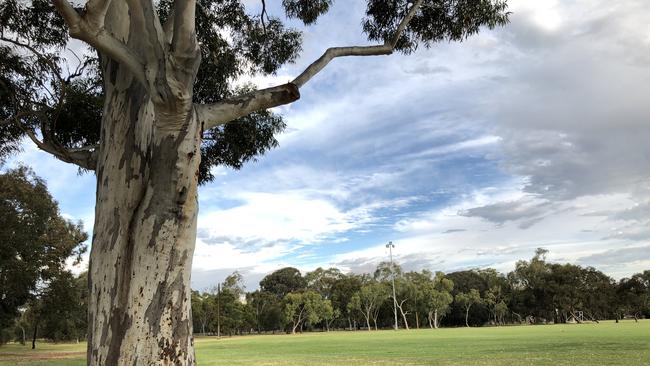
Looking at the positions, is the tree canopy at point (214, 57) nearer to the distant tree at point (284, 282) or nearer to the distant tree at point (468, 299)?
the distant tree at point (468, 299)

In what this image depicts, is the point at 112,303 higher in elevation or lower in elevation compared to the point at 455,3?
lower

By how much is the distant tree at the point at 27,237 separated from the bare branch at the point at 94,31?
24.1 metres

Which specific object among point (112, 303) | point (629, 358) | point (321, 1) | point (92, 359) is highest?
point (321, 1)

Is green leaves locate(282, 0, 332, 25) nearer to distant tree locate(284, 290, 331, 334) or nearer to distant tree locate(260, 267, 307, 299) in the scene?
distant tree locate(284, 290, 331, 334)

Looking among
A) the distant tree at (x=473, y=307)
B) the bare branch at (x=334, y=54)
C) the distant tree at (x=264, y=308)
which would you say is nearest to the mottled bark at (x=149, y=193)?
the bare branch at (x=334, y=54)

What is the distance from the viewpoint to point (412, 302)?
255ft

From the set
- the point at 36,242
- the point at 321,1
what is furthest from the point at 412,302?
the point at 321,1

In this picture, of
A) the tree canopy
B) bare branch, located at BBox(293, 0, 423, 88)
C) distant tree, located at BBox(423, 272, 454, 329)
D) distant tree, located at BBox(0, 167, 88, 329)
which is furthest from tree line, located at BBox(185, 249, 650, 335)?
bare branch, located at BBox(293, 0, 423, 88)

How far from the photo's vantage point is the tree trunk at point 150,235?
3980 millimetres

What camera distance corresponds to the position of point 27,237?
82.5ft

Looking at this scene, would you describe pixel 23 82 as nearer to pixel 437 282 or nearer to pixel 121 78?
pixel 121 78

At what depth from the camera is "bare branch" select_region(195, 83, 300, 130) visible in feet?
15.4

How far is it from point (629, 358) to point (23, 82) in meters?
15.7

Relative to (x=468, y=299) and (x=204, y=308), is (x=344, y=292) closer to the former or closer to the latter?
(x=468, y=299)
